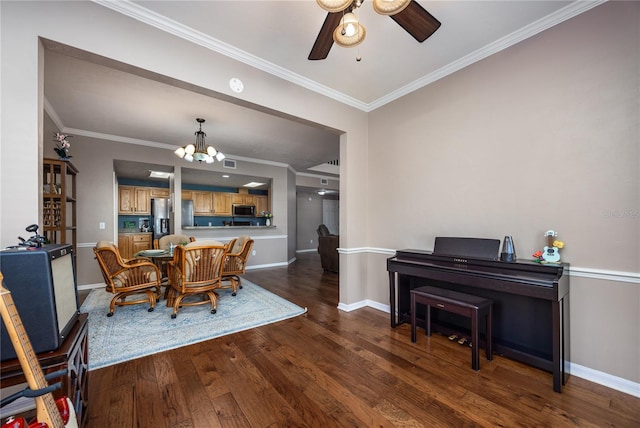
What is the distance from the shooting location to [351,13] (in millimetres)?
1543

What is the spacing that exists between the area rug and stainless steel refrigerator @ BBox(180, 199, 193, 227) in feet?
11.1

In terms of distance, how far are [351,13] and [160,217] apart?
23.7ft

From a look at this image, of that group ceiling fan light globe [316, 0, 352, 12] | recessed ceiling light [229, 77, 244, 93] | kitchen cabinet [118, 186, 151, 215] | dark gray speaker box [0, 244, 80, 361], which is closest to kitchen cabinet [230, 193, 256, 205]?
kitchen cabinet [118, 186, 151, 215]

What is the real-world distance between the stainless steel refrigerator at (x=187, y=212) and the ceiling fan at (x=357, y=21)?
6.57 metres

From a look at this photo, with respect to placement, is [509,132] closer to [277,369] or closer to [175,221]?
[277,369]

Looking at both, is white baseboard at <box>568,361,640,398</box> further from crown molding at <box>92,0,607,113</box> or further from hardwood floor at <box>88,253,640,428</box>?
crown molding at <box>92,0,607,113</box>

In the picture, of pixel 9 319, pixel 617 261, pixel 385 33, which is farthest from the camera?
pixel 385 33

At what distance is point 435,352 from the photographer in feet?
7.46

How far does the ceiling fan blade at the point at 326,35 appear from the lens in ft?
5.38

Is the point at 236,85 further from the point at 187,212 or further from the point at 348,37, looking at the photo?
the point at 187,212

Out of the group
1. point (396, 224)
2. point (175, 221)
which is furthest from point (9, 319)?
point (175, 221)

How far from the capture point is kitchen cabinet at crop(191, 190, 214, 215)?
760 cm

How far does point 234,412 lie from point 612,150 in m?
3.14

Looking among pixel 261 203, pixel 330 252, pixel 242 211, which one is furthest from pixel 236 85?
pixel 261 203
